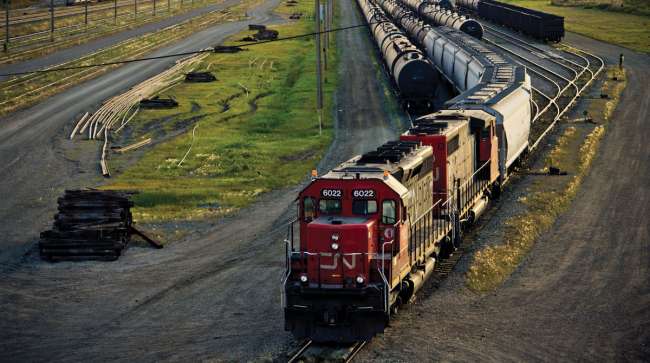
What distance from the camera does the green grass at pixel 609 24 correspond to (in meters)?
103

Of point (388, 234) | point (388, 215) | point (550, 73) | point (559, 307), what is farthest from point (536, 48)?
point (388, 234)

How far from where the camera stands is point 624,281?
27828 millimetres

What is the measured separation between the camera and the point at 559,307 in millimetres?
25531

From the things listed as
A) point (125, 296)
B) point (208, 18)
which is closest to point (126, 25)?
point (208, 18)

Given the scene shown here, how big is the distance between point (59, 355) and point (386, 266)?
8149mm

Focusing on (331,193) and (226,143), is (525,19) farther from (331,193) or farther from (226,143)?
(331,193)

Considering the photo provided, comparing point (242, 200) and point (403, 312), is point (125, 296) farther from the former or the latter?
point (242, 200)

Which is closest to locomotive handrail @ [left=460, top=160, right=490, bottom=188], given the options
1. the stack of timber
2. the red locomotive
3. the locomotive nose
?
the red locomotive

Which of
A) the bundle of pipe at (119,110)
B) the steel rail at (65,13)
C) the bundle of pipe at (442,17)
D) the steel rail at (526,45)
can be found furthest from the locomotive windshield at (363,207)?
the steel rail at (65,13)

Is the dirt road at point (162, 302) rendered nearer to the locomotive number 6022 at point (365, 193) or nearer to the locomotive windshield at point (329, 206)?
the locomotive windshield at point (329, 206)

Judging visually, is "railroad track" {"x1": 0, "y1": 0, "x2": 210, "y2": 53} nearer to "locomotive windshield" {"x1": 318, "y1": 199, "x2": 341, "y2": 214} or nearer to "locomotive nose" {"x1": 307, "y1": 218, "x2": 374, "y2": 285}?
"locomotive windshield" {"x1": 318, "y1": 199, "x2": 341, "y2": 214}

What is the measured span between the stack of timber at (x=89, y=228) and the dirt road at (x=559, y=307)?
1153 cm

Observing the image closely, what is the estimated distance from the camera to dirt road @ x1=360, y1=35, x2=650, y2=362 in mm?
22281

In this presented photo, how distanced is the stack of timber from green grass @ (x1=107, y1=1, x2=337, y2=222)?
3631 millimetres
